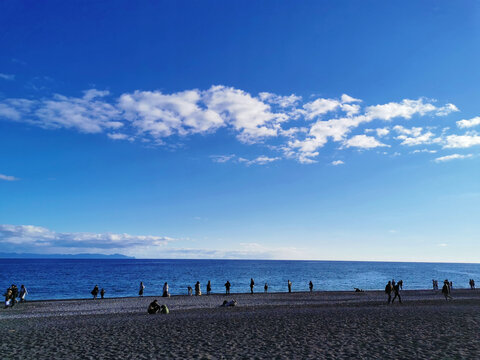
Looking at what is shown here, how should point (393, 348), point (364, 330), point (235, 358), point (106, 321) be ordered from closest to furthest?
Answer: 1. point (235, 358)
2. point (393, 348)
3. point (364, 330)
4. point (106, 321)

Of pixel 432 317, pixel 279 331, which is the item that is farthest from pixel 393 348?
pixel 432 317

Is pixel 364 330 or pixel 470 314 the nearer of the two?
pixel 364 330

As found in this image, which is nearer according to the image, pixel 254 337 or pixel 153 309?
pixel 254 337

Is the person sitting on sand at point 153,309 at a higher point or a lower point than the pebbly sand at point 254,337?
lower

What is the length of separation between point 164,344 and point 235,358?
12.7ft

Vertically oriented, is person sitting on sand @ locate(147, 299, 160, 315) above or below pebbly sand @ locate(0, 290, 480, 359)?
below

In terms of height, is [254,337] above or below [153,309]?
above

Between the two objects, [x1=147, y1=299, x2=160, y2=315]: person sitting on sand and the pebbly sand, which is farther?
[x1=147, y1=299, x2=160, y2=315]: person sitting on sand

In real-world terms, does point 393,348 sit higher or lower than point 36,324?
higher

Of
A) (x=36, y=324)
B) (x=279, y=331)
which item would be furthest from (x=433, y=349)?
(x=36, y=324)

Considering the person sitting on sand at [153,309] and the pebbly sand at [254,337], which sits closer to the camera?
the pebbly sand at [254,337]

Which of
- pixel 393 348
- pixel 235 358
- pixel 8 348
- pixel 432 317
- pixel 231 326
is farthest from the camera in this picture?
pixel 432 317

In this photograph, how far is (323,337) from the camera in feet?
46.9

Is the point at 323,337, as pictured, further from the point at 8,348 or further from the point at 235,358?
the point at 8,348
